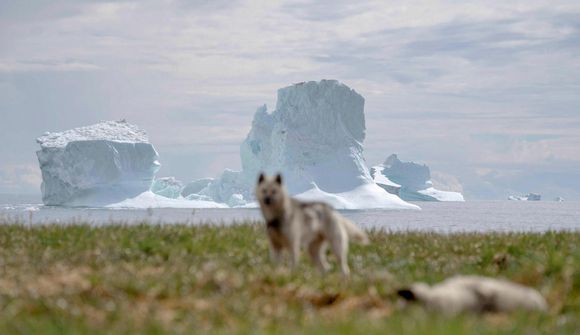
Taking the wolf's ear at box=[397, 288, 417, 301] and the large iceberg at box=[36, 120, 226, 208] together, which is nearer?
the wolf's ear at box=[397, 288, 417, 301]

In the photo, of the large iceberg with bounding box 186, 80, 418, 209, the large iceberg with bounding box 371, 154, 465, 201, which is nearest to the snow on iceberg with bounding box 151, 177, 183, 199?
the large iceberg with bounding box 186, 80, 418, 209

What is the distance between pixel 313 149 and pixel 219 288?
82.9m

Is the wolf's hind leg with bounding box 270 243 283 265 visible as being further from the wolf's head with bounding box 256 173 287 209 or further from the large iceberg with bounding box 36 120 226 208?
the large iceberg with bounding box 36 120 226 208

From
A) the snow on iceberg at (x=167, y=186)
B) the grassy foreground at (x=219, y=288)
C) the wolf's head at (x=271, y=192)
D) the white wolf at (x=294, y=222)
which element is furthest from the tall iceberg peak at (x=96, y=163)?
the wolf's head at (x=271, y=192)

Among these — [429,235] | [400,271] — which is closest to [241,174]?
[429,235]

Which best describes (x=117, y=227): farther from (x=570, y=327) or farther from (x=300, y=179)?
(x=300, y=179)

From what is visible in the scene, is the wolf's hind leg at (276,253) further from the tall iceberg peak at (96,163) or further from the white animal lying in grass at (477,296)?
the tall iceberg peak at (96,163)

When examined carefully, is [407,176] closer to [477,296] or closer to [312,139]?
[312,139]

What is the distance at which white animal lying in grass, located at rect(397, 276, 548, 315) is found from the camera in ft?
28.3

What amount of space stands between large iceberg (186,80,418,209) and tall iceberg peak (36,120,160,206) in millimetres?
11698

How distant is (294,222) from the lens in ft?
41.4

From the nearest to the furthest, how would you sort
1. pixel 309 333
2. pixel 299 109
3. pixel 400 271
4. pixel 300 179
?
pixel 309 333 < pixel 400 271 < pixel 299 109 < pixel 300 179

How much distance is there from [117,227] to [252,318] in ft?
33.1

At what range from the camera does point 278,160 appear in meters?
91.8
